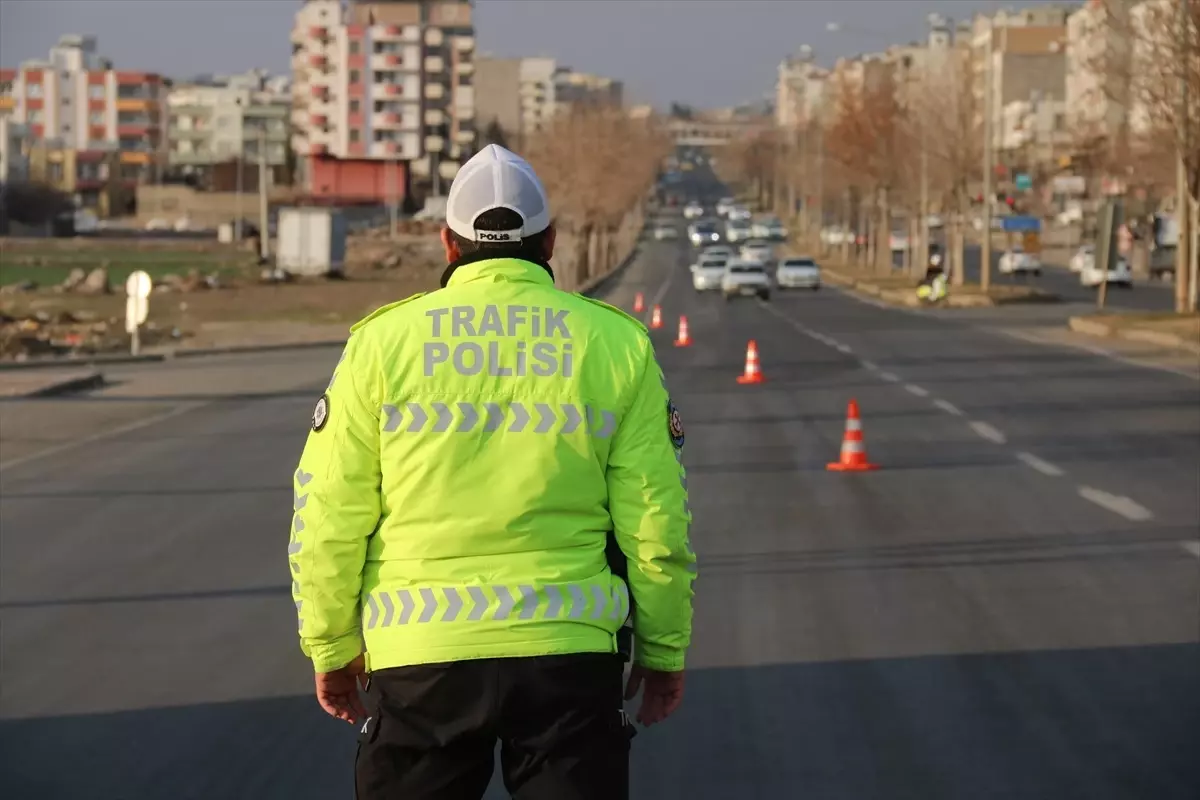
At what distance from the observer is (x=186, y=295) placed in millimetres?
64750

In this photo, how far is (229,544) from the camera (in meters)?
12.8

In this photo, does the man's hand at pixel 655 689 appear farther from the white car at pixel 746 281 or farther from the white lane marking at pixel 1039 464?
the white car at pixel 746 281

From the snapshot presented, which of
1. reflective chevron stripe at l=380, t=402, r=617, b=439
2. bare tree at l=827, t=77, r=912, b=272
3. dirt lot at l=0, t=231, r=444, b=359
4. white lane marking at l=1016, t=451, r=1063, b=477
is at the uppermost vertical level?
bare tree at l=827, t=77, r=912, b=272

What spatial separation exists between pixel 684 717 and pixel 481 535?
4052 mm

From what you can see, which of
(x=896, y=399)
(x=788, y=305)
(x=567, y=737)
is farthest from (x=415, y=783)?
(x=788, y=305)

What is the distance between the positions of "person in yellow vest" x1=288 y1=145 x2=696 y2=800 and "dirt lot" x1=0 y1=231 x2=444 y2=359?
106ft

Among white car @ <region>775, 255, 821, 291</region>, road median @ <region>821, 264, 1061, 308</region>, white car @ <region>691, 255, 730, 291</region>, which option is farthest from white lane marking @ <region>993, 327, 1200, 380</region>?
white car @ <region>775, 255, 821, 291</region>

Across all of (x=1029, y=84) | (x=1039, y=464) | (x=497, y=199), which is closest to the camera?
(x=497, y=199)

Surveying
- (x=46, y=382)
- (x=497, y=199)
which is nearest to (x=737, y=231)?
(x=46, y=382)

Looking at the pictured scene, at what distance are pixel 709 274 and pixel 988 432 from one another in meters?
56.7

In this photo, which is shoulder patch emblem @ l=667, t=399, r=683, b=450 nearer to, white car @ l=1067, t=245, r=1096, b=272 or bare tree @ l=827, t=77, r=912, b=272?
white car @ l=1067, t=245, r=1096, b=272

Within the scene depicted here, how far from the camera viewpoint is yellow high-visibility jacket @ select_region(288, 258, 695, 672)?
Answer: 3707 millimetres

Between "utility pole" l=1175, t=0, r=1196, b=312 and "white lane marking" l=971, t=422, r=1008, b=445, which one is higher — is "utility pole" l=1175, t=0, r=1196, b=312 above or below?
above

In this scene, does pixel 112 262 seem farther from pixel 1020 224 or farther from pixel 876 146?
pixel 1020 224
